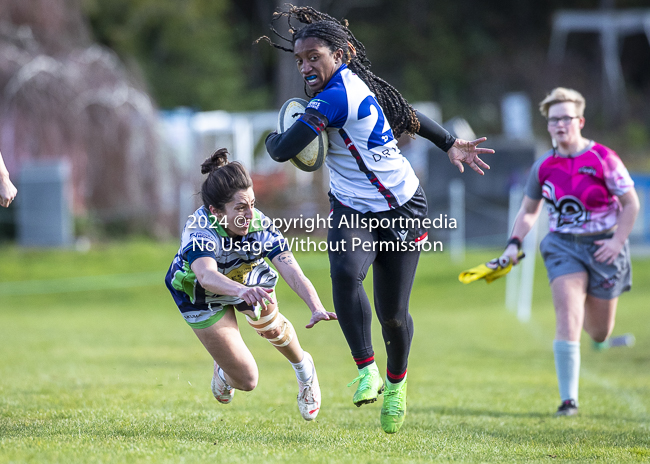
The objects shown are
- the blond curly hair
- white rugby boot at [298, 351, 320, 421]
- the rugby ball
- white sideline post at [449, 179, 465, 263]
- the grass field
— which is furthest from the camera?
white sideline post at [449, 179, 465, 263]

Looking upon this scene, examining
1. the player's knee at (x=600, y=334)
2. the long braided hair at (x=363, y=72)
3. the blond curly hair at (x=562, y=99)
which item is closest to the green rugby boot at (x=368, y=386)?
the long braided hair at (x=363, y=72)

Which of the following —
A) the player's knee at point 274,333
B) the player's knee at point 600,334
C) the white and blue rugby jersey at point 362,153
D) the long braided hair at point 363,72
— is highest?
the long braided hair at point 363,72

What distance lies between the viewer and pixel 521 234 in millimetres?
5746

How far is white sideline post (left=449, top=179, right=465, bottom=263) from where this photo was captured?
20.1 metres

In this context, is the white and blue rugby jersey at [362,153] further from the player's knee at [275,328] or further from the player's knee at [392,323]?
the player's knee at [275,328]

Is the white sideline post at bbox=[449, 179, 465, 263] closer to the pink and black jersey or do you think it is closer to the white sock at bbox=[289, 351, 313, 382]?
the pink and black jersey

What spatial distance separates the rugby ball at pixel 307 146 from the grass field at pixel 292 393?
147 cm

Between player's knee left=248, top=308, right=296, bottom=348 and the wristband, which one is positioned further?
the wristband

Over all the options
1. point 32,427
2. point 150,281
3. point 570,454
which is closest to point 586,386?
point 570,454

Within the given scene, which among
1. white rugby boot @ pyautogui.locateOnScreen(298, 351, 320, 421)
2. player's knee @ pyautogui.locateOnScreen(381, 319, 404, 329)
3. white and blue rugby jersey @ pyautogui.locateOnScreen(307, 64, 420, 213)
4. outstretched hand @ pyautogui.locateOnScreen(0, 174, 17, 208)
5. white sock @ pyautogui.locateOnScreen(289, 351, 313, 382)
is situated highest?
white and blue rugby jersey @ pyautogui.locateOnScreen(307, 64, 420, 213)

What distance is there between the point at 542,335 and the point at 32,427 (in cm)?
888

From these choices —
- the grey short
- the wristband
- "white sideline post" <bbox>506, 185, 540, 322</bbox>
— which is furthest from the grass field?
the wristband

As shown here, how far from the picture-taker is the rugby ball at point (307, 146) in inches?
165

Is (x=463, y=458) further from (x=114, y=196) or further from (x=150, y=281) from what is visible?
(x=114, y=196)
